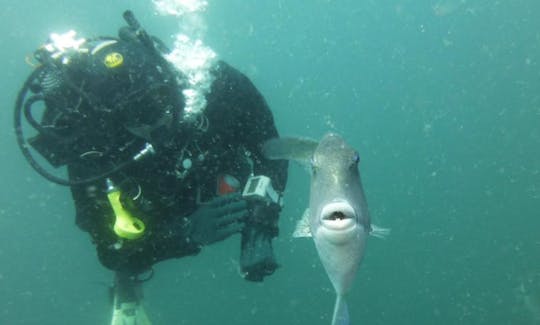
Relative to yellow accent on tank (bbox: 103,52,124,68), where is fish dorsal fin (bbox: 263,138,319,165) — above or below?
below

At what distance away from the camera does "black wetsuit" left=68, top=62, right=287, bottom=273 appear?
4.52 m

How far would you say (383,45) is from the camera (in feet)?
208

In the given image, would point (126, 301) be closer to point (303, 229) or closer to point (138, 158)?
point (138, 158)

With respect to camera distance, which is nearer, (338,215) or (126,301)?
(338,215)

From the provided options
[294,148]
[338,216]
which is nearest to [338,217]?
[338,216]

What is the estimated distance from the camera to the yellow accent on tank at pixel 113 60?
4027 millimetres

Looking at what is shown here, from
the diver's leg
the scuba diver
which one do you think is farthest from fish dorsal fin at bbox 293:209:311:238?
the diver's leg

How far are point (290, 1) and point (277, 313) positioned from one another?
3613cm

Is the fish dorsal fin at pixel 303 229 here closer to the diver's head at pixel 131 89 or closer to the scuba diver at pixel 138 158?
the scuba diver at pixel 138 158

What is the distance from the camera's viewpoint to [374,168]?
149ft

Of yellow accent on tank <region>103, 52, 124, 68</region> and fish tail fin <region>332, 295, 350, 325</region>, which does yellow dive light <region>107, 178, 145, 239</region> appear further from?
fish tail fin <region>332, 295, 350, 325</region>

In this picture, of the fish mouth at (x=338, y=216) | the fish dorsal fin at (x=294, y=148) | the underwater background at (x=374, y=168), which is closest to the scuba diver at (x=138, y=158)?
the fish dorsal fin at (x=294, y=148)

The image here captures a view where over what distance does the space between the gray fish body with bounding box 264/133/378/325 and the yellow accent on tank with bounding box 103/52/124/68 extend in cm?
258

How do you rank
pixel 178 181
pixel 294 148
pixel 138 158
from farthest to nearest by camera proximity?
pixel 178 181 < pixel 138 158 < pixel 294 148
